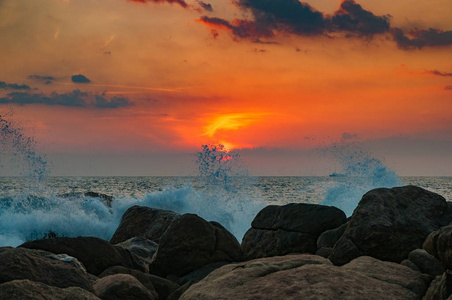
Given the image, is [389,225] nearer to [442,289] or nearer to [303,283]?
[442,289]

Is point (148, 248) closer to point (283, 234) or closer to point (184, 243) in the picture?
point (184, 243)

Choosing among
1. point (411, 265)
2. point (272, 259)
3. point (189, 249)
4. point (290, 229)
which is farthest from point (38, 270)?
point (290, 229)

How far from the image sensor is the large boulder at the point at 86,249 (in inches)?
285

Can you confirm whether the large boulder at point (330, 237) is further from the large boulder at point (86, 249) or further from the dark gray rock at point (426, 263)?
the large boulder at point (86, 249)

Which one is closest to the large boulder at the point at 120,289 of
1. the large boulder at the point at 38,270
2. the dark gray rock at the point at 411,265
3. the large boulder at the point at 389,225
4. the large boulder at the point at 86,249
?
the large boulder at the point at 38,270

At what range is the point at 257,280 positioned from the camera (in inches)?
161

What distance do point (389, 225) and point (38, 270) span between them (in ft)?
16.7

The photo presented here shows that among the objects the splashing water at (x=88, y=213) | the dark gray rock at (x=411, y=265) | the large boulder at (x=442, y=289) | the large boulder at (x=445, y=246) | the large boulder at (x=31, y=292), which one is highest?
the large boulder at (x=445, y=246)

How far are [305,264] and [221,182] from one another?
86.8 feet

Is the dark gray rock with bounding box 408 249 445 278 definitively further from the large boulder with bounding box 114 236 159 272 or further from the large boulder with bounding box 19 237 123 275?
the large boulder with bounding box 114 236 159 272

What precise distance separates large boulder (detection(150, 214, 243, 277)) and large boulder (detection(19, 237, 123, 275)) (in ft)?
2.89

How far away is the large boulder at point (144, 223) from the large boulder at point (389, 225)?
674cm

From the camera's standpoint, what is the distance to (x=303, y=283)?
3.87m

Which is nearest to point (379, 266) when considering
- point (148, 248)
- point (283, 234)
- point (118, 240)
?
point (283, 234)
